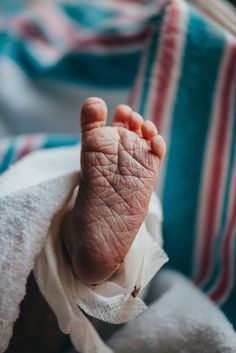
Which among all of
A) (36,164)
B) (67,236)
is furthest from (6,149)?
(67,236)

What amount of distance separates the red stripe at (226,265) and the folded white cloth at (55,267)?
15 cm

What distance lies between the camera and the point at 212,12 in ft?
2.31

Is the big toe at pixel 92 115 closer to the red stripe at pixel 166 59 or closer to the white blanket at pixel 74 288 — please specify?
the white blanket at pixel 74 288

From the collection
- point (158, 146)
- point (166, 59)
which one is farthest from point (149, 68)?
point (158, 146)

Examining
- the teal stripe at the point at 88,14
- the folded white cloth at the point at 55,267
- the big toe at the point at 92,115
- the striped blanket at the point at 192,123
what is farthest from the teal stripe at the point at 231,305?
the teal stripe at the point at 88,14

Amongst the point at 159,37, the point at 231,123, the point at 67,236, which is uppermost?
the point at 159,37

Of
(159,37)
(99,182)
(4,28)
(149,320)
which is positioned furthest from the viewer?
(4,28)

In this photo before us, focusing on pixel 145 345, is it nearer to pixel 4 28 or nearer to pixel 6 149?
pixel 6 149

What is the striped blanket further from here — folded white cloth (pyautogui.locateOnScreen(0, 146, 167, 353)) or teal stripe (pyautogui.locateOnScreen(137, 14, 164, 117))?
folded white cloth (pyautogui.locateOnScreen(0, 146, 167, 353))

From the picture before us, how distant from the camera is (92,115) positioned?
496 millimetres

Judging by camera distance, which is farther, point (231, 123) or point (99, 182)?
point (231, 123)

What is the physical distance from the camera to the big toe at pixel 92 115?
0.49 meters

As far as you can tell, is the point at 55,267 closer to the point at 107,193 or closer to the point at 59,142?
the point at 107,193

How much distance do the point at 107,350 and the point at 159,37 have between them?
1.32ft
